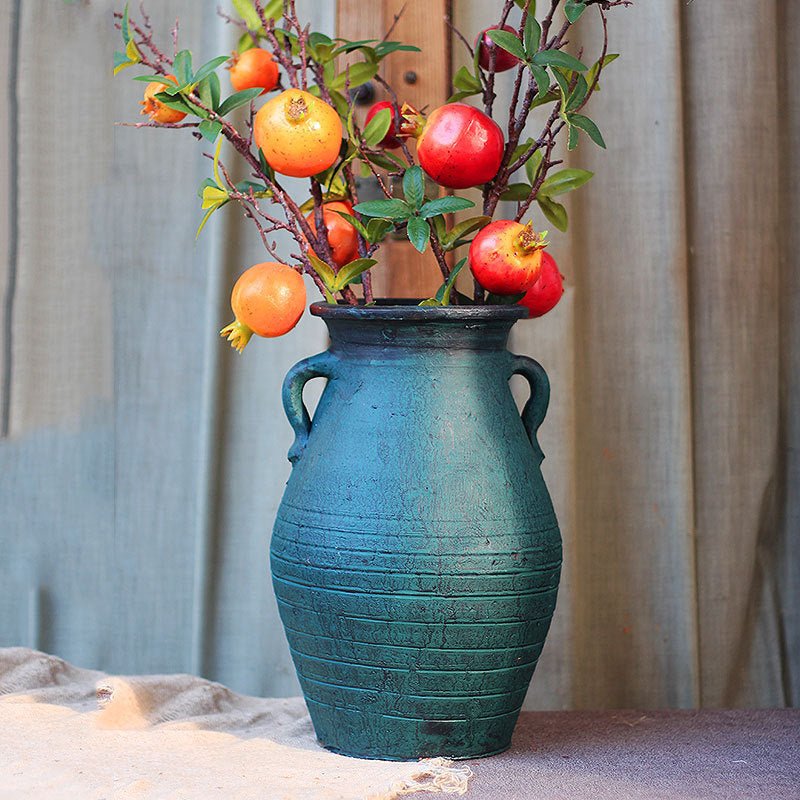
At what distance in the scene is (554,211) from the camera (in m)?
1.18

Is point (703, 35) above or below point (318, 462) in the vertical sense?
above

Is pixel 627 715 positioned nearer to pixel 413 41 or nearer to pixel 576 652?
pixel 576 652

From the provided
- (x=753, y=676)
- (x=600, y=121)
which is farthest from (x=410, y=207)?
(x=753, y=676)

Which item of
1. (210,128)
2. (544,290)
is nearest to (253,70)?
(210,128)

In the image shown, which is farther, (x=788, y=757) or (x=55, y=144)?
(x=55, y=144)

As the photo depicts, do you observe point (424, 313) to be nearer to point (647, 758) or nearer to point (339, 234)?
point (339, 234)

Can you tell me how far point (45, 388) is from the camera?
1618mm

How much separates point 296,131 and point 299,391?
0.25 meters

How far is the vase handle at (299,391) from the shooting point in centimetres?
113

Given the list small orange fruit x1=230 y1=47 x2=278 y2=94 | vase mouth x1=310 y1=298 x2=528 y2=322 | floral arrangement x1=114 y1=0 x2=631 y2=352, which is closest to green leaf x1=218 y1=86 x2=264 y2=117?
floral arrangement x1=114 y1=0 x2=631 y2=352

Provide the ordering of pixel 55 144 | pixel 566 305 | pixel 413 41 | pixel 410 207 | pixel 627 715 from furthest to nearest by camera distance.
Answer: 1. pixel 55 144
2. pixel 566 305
3. pixel 413 41
4. pixel 627 715
5. pixel 410 207

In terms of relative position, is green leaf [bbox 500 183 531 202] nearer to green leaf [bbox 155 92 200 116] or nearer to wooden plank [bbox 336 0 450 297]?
wooden plank [bbox 336 0 450 297]

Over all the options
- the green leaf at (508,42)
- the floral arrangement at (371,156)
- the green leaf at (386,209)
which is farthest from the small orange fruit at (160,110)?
the green leaf at (508,42)

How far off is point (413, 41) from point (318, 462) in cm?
56
